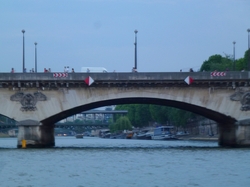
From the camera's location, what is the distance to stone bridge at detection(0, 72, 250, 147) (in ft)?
218

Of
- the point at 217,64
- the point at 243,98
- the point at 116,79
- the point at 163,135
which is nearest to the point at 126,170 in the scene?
the point at 116,79

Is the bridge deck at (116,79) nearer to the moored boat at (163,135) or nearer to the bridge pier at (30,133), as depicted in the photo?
the bridge pier at (30,133)

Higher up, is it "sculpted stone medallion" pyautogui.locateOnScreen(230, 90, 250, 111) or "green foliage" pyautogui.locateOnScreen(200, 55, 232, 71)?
"green foliage" pyautogui.locateOnScreen(200, 55, 232, 71)

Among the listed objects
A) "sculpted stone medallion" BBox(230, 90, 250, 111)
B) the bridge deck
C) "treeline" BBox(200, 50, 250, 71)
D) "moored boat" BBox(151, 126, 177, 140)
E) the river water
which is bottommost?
the river water

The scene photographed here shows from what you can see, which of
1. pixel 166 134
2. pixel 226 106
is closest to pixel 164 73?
pixel 226 106

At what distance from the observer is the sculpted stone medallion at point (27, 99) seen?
6712cm

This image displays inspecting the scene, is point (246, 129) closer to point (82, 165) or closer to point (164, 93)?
point (164, 93)

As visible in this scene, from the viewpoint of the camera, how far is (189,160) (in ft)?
164

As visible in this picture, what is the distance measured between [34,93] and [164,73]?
13270mm

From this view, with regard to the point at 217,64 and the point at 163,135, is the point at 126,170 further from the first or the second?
the point at 163,135

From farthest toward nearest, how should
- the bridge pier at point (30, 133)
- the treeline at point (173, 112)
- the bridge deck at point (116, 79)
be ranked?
the treeline at point (173, 112) → the bridge pier at point (30, 133) → the bridge deck at point (116, 79)

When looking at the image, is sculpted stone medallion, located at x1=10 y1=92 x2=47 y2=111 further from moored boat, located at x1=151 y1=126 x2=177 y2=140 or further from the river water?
moored boat, located at x1=151 y1=126 x2=177 y2=140

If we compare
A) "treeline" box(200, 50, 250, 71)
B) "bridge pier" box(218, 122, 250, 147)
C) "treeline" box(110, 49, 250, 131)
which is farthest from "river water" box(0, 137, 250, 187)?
"treeline" box(200, 50, 250, 71)

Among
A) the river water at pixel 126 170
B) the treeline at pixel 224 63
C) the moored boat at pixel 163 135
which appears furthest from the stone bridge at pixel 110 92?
the moored boat at pixel 163 135
